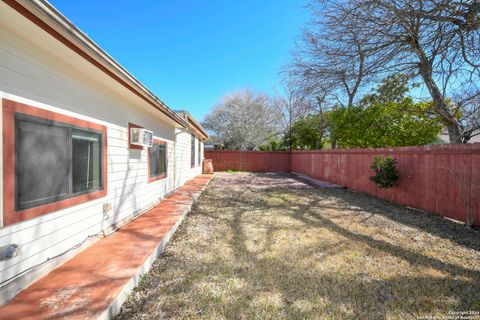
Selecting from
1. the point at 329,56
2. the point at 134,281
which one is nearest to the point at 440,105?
the point at 329,56

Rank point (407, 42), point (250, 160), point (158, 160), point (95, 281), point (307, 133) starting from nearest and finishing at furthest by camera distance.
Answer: point (95, 281), point (407, 42), point (158, 160), point (250, 160), point (307, 133)

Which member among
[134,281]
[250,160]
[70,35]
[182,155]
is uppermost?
[70,35]

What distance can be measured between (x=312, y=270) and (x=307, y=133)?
16.0m

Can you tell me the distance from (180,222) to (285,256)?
2179 mm

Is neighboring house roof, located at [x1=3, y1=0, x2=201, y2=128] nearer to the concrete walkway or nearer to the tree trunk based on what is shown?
the concrete walkway

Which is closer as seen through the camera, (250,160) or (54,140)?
(54,140)

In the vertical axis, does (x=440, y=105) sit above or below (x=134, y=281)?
above

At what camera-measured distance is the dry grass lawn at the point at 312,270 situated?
201 cm

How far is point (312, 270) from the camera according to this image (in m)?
2.66

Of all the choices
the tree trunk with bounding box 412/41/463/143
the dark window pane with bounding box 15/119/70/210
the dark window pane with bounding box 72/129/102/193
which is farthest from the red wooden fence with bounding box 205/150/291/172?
the dark window pane with bounding box 15/119/70/210

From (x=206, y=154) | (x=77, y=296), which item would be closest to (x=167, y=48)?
(x=206, y=154)

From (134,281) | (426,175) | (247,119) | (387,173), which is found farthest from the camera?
(247,119)

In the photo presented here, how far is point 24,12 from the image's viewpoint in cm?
161

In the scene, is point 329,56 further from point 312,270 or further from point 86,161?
point 86,161
